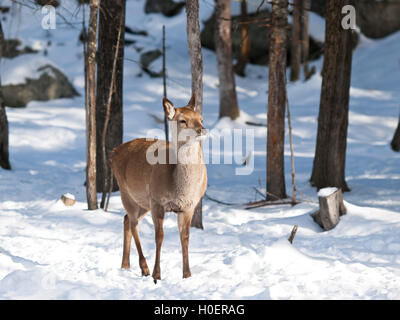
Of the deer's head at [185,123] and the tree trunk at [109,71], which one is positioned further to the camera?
the tree trunk at [109,71]

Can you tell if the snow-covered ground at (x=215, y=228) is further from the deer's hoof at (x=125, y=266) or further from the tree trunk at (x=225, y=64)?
the tree trunk at (x=225, y=64)

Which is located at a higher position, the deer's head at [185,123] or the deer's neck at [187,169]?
the deer's head at [185,123]

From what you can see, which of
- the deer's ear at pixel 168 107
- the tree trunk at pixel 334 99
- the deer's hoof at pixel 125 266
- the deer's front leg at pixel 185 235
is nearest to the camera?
the deer's ear at pixel 168 107

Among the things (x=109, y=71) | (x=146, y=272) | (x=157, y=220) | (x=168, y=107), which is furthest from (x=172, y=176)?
(x=109, y=71)

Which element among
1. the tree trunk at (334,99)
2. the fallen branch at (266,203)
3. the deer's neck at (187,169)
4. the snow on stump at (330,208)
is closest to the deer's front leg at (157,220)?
the deer's neck at (187,169)

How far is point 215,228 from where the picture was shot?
29.8 ft

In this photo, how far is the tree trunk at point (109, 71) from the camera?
425 inches

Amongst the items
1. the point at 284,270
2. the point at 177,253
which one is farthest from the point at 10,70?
the point at 284,270

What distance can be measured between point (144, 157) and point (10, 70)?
58.2 feet

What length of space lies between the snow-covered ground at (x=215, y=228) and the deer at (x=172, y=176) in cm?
69

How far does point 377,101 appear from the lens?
Result: 844 inches

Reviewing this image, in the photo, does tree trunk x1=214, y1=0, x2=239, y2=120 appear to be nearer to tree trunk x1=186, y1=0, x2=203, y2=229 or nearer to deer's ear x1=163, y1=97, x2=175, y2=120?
tree trunk x1=186, y1=0, x2=203, y2=229

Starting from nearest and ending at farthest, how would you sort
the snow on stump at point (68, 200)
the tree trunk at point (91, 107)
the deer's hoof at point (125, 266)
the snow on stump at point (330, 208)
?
1. the deer's hoof at point (125, 266)
2. the snow on stump at point (330, 208)
3. the tree trunk at point (91, 107)
4. the snow on stump at point (68, 200)

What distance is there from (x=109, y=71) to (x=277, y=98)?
3595 mm
